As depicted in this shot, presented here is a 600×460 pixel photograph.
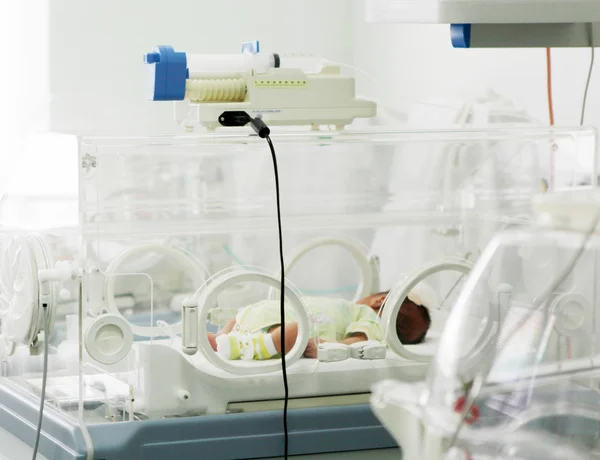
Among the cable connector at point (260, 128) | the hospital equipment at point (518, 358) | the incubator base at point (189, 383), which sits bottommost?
the incubator base at point (189, 383)

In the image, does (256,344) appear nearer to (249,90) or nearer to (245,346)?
(245,346)

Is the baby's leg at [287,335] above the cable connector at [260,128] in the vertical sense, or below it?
below

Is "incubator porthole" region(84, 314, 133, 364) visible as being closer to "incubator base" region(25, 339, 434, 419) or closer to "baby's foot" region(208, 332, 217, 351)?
"incubator base" region(25, 339, 434, 419)

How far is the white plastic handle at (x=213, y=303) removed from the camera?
1577 mm

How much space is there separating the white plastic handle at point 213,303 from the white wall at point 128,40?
1.58m

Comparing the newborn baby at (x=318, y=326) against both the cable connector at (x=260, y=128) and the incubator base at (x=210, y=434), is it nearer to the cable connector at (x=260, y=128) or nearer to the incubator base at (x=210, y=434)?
the incubator base at (x=210, y=434)

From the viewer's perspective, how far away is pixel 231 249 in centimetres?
171

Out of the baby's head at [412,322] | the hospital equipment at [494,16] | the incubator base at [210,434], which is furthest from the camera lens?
the baby's head at [412,322]

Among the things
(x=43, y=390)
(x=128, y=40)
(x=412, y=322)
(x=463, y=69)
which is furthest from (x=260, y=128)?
(x=128, y=40)

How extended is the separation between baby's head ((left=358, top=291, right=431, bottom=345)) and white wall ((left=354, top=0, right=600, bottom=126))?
72 cm

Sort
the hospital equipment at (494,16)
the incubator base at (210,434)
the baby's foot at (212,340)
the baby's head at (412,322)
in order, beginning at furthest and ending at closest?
the baby's head at (412,322), the baby's foot at (212,340), the incubator base at (210,434), the hospital equipment at (494,16)

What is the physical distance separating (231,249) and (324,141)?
9.9 inches

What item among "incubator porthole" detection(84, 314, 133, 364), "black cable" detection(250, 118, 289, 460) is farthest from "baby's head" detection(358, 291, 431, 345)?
"incubator porthole" detection(84, 314, 133, 364)

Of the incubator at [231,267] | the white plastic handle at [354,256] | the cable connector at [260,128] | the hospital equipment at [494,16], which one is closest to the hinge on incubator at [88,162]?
the incubator at [231,267]
